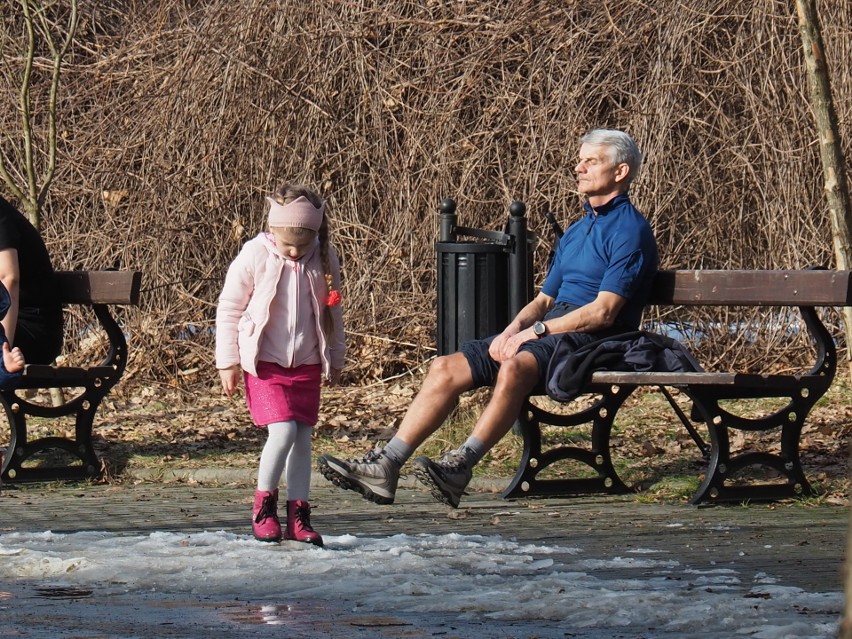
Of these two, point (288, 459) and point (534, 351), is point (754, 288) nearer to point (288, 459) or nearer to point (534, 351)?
point (534, 351)

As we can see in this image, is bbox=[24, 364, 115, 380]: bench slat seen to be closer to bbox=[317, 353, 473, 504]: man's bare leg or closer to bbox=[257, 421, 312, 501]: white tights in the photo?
bbox=[317, 353, 473, 504]: man's bare leg

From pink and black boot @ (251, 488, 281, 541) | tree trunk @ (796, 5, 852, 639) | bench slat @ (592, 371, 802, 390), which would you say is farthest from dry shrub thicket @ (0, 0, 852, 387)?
pink and black boot @ (251, 488, 281, 541)

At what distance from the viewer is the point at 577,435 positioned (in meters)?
8.48

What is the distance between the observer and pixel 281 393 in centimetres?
560

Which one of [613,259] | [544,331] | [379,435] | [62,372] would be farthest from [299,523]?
[379,435]

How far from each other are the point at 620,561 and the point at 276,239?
5.80ft

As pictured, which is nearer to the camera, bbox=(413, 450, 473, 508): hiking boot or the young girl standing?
the young girl standing

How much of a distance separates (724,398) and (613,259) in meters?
0.82

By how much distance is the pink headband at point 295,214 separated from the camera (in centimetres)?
558

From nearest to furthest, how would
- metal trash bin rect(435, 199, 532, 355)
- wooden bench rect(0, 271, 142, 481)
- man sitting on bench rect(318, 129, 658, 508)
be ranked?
man sitting on bench rect(318, 129, 658, 508) < wooden bench rect(0, 271, 142, 481) < metal trash bin rect(435, 199, 532, 355)

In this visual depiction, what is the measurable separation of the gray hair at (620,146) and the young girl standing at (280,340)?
5.65ft

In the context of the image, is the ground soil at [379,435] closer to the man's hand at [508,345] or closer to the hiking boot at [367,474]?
the man's hand at [508,345]

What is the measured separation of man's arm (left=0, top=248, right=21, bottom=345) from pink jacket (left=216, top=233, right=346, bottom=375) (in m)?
1.99

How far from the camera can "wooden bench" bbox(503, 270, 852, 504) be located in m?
6.53
